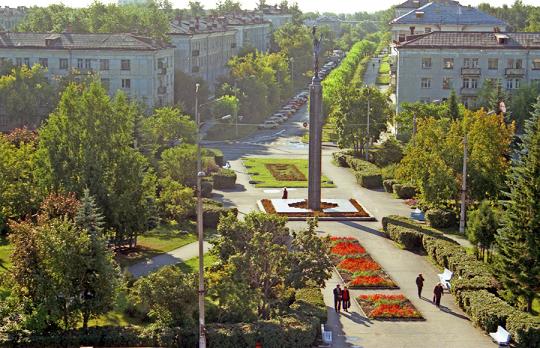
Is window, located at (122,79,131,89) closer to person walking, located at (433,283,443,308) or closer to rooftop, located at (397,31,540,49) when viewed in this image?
rooftop, located at (397,31,540,49)

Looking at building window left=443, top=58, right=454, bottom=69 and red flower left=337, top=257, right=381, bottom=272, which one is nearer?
red flower left=337, top=257, right=381, bottom=272

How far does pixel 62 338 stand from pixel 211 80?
3700 inches

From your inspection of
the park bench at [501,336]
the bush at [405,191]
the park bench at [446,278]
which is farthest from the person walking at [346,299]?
the bush at [405,191]

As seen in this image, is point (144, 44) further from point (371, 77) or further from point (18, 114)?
point (371, 77)

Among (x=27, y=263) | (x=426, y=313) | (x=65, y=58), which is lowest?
(x=426, y=313)

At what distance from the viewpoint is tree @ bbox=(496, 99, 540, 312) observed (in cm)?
3834

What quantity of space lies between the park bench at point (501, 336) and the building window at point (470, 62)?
195ft

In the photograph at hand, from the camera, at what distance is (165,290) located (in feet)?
115

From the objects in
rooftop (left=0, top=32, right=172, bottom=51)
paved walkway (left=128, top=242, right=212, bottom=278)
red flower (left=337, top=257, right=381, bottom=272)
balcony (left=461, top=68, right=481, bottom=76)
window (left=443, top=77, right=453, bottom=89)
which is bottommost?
paved walkway (left=128, top=242, right=212, bottom=278)

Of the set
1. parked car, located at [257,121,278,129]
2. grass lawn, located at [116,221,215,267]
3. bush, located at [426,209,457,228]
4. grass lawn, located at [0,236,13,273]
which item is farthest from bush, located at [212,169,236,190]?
parked car, located at [257,121,278,129]

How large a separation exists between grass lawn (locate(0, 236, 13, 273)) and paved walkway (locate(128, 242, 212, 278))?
20.2 ft

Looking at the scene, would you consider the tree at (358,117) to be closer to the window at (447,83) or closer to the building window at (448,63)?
the window at (447,83)

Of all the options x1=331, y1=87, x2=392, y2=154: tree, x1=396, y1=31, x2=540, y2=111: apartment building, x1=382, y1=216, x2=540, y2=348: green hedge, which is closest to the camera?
x1=382, y1=216, x2=540, y2=348: green hedge

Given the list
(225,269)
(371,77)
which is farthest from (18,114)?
(371,77)
